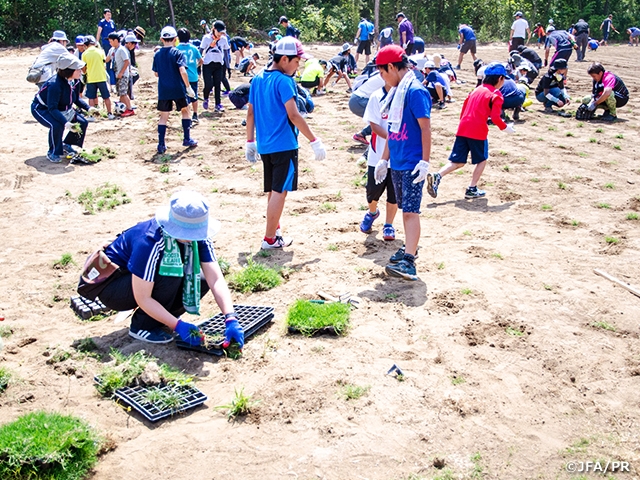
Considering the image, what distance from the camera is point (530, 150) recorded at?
1099cm

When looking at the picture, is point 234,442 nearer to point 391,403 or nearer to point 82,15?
point 391,403

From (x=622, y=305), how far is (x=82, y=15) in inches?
1061

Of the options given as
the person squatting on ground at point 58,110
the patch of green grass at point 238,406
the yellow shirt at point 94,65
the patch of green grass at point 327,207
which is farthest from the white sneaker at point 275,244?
the yellow shirt at point 94,65

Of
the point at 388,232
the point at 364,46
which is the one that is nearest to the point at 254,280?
the point at 388,232

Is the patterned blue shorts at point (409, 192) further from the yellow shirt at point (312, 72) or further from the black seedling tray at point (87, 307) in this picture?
the yellow shirt at point (312, 72)

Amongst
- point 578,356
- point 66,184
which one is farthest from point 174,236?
point 66,184

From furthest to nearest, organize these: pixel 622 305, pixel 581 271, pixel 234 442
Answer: pixel 581 271 < pixel 622 305 < pixel 234 442

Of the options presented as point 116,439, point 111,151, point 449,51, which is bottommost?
point 116,439

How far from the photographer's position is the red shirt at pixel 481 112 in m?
8.33

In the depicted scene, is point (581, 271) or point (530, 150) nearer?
point (581, 271)

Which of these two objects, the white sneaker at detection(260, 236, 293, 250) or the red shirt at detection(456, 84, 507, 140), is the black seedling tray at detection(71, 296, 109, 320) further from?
the red shirt at detection(456, 84, 507, 140)

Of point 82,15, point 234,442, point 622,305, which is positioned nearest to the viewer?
point 234,442

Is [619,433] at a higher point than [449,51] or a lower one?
lower

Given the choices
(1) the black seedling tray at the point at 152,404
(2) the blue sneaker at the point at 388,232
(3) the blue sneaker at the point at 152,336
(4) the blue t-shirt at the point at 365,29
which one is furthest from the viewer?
(4) the blue t-shirt at the point at 365,29
